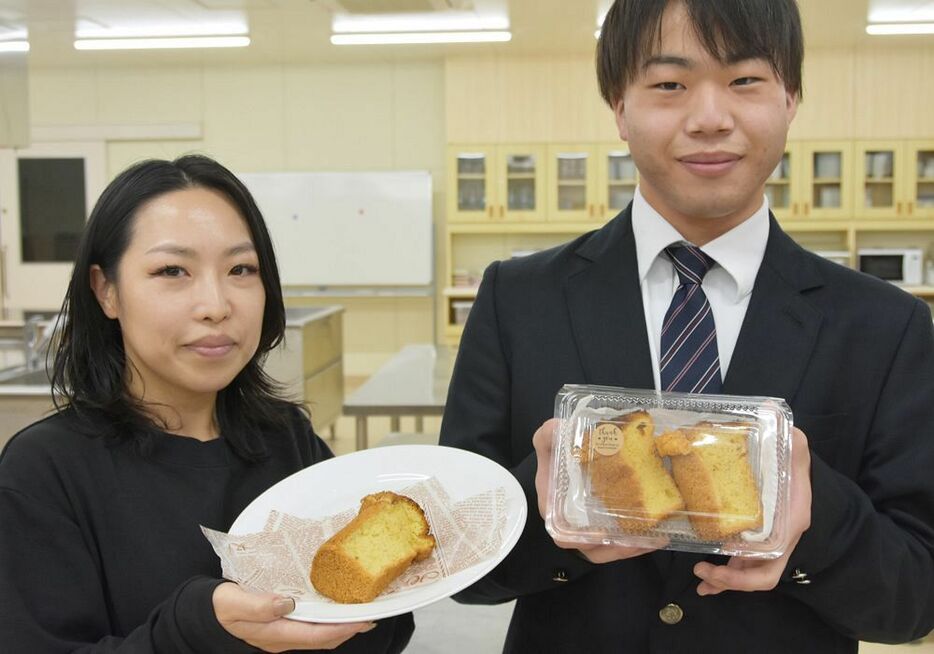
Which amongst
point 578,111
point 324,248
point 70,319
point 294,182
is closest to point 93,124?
point 294,182

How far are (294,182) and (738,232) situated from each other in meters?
7.55

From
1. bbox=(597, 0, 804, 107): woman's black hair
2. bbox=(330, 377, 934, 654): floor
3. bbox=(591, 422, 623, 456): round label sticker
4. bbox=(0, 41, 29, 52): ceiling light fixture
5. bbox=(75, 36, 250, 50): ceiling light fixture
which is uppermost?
bbox=(75, 36, 250, 50): ceiling light fixture

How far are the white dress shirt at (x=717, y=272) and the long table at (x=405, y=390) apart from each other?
6.23 feet

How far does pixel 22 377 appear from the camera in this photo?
3711mm

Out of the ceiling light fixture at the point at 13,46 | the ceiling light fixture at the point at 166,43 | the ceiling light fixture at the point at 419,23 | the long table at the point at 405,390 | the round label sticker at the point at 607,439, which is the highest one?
the ceiling light fixture at the point at 419,23

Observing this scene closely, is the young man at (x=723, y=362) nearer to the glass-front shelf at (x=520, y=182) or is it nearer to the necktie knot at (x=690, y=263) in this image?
the necktie knot at (x=690, y=263)

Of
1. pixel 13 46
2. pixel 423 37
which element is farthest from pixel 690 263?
pixel 423 37

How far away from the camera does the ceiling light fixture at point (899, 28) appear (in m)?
6.89

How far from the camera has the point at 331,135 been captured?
848cm

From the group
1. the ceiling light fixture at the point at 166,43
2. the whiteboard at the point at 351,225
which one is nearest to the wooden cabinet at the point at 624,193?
the whiteboard at the point at 351,225

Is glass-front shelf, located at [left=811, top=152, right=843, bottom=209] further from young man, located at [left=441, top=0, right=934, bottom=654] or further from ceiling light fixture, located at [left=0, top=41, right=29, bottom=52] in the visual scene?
young man, located at [left=441, top=0, right=934, bottom=654]

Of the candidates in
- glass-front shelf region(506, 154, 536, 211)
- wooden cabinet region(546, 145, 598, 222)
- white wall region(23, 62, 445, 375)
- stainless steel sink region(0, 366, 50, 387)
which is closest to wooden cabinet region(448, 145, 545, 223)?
glass-front shelf region(506, 154, 536, 211)

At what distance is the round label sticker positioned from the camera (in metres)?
0.92

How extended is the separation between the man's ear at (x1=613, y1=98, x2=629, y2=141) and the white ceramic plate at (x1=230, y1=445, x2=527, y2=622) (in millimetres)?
481
